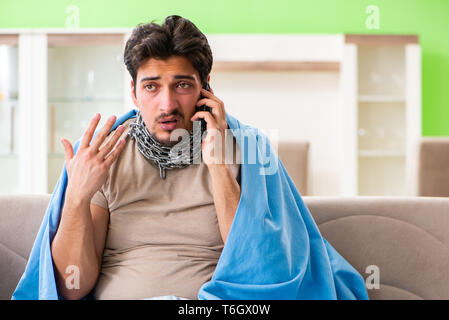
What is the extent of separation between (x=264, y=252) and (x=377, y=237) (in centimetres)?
44

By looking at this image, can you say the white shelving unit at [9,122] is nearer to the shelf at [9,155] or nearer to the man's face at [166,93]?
the shelf at [9,155]

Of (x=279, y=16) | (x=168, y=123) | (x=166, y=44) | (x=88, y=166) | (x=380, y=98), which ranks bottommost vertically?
(x=88, y=166)

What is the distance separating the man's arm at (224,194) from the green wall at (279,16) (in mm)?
2942

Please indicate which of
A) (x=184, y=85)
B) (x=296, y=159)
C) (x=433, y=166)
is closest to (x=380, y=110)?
(x=296, y=159)

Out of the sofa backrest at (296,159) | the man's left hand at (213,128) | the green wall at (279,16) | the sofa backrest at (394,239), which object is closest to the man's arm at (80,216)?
the man's left hand at (213,128)

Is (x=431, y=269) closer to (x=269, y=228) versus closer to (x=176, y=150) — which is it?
(x=269, y=228)

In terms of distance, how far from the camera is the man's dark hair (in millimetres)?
1289

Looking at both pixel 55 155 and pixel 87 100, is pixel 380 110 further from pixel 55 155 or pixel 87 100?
pixel 55 155

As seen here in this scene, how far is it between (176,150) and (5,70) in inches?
119

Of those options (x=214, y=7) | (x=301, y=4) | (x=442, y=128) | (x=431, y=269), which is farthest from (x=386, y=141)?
(x=431, y=269)

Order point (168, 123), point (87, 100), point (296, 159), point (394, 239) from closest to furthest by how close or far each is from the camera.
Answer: point (168, 123), point (394, 239), point (296, 159), point (87, 100)

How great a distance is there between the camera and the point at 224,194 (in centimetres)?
127

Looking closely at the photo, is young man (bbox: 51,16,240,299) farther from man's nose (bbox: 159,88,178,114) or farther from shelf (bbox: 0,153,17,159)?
shelf (bbox: 0,153,17,159)

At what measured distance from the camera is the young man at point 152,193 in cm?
123
